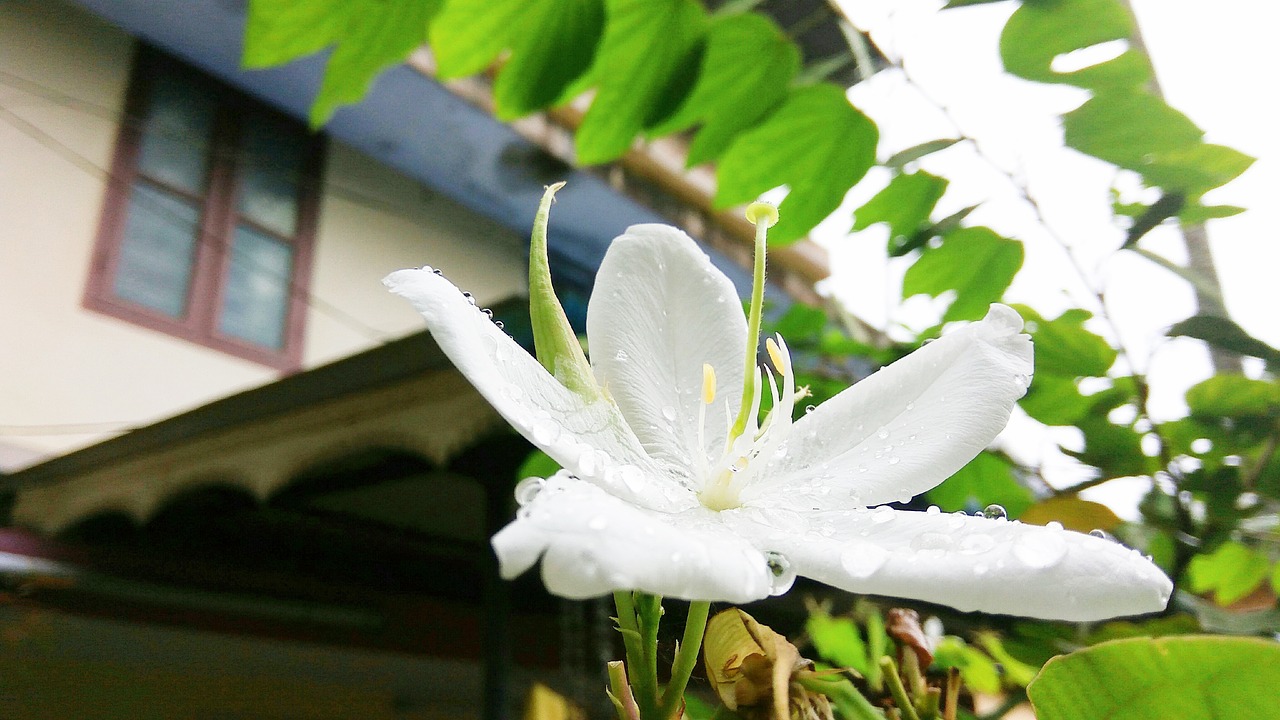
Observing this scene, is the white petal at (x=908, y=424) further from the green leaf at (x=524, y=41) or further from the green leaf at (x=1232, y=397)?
the green leaf at (x=1232, y=397)

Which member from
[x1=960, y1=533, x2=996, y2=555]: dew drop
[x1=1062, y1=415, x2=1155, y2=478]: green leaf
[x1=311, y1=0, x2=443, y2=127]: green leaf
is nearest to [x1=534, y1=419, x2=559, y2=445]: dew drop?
[x1=960, y1=533, x2=996, y2=555]: dew drop

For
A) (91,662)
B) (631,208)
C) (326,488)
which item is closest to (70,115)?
(326,488)

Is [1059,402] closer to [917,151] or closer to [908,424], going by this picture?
[917,151]

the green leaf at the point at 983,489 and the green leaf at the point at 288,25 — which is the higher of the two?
the green leaf at the point at 288,25

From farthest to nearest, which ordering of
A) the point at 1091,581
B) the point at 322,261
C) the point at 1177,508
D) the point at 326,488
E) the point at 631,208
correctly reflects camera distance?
the point at 631,208 → the point at 322,261 → the point at 326,488 → the point at 1177,508 → the point at 1091,581

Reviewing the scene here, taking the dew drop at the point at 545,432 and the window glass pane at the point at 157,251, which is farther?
the window glass pane at the point at 157,251

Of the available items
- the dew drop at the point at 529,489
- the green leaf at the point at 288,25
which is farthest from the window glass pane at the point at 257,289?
the dew drop at the point at 529,489

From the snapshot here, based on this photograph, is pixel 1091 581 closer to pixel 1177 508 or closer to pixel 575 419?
pixel 575 419
